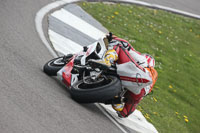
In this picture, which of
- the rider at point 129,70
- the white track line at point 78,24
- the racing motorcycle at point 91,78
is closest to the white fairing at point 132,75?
the rider at point 129,70

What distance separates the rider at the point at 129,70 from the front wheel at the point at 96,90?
0.76 feet

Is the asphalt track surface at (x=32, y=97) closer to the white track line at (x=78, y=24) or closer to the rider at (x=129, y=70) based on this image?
the rider at (x=129, y=70)

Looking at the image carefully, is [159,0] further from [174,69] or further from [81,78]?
[81,78]

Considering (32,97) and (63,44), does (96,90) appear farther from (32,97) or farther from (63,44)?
(63,44)

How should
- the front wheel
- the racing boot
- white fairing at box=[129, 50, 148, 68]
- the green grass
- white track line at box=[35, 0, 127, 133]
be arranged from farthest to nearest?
the green grass, white track line at box=[35, 0, 127, 133], white fairing at box=[129, 50, 148, 68], the racing boot, the front wheel

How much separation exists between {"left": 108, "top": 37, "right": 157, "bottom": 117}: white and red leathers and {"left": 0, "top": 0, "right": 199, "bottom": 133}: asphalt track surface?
0.60m

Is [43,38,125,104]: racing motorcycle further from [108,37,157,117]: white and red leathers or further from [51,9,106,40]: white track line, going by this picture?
[51,9,106,40]: white track line

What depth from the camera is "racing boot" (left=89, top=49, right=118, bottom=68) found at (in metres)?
5.54

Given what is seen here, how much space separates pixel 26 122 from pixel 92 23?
7007mm

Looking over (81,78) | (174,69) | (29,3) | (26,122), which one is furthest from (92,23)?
(26,122)

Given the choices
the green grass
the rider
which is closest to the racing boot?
the rider

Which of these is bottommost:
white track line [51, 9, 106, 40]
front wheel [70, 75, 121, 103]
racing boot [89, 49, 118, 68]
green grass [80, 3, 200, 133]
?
green grass [80, 3, 200, 133]

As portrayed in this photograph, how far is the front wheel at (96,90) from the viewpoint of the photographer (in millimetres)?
5238

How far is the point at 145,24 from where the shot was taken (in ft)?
43.1
